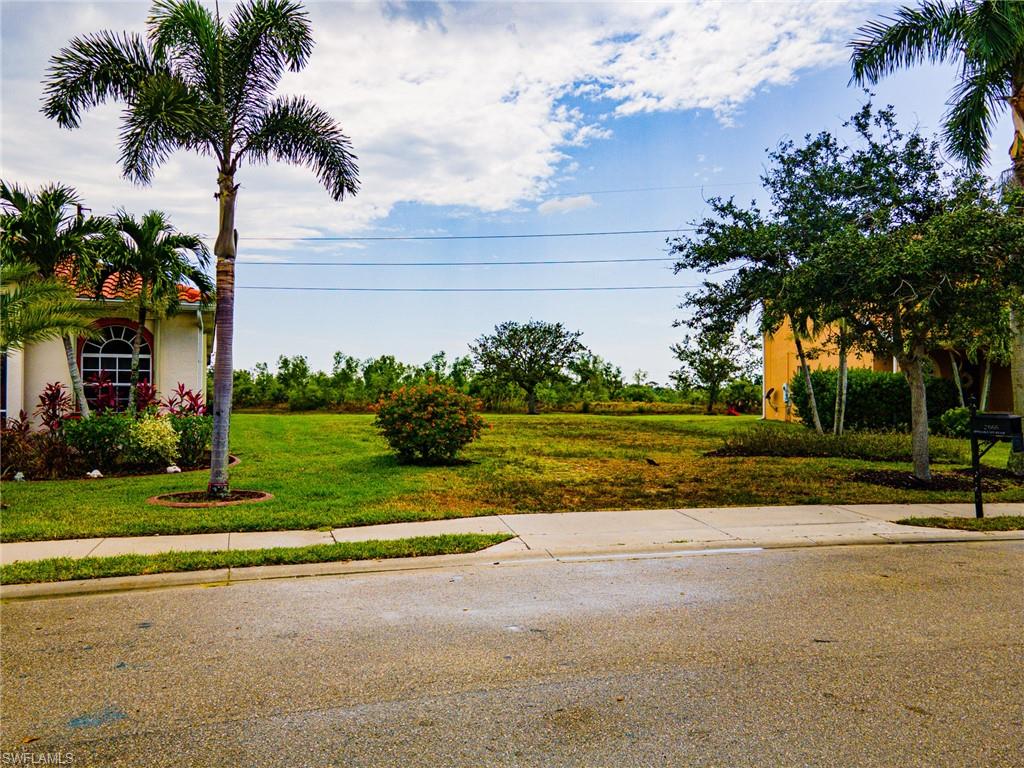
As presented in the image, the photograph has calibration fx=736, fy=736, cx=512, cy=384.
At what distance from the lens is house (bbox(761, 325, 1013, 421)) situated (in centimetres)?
2684

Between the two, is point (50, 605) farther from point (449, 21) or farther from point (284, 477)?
point (449, 21)

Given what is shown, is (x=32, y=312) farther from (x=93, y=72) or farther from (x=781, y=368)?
(x=781, y=368)

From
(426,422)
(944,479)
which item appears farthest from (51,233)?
(944,479)

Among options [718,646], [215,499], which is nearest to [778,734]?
[718,646]

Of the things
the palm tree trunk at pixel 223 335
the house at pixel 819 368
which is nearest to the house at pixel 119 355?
the palm tree trunk at pixel 223 335

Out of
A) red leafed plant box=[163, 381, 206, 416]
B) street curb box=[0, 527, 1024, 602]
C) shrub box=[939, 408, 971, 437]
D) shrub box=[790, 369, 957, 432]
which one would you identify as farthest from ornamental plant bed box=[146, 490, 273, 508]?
shrub box=[939, 408, 971, 437]

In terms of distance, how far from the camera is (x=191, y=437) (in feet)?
48.9

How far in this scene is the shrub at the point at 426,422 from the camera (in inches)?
602

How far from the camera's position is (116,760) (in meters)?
3.45

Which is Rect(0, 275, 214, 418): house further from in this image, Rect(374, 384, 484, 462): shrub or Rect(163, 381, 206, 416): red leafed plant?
Rect(374, 384, 484, 462): shrub

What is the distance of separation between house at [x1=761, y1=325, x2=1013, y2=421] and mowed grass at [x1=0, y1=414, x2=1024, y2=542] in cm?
790

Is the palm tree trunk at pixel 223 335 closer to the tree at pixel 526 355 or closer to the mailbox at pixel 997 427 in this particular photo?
the mailbox at pixel 997 427

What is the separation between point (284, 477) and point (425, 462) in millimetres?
3303

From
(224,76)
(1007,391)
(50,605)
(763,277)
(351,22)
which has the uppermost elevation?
(351,22)
